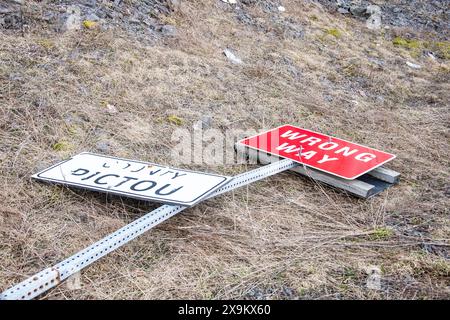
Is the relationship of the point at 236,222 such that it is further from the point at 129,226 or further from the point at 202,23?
the point at 202,23

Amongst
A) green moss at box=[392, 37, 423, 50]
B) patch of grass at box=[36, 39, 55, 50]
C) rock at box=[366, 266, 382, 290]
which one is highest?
patch of grass at box=[36, 39, 55, 50]

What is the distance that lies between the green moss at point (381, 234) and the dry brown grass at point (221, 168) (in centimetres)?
1

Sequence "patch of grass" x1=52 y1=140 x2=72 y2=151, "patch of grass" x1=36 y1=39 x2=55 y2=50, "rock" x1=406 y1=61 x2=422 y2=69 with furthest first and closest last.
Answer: "rock" x1=406 y1=61 x2=422 y2=69, "patch of grass" x1=36 y1=39 x2=55 y2=50, "patch of grass" x1=52 y1=140 x2=72 y2=151

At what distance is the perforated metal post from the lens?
190 centimetres

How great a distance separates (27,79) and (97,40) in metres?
1.02

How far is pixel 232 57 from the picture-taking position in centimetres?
538

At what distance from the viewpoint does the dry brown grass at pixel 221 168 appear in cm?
223

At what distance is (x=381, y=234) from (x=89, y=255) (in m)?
1.64

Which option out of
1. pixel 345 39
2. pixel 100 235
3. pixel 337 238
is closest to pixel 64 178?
pixel 100 235

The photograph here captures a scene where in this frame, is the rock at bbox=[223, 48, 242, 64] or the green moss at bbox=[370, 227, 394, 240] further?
the rock at bbox=[223, 48, 242, 64]

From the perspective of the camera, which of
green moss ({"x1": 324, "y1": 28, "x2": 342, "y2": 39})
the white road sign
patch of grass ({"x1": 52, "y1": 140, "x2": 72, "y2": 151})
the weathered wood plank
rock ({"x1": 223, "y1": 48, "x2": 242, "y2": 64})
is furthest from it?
green moss ({"x1": 324, "y1": 28, "x2": 342, "y2": 39})

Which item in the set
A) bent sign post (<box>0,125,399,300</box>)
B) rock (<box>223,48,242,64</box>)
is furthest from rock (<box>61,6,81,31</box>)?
bent sign post (<box>0,125,399,300</box>)

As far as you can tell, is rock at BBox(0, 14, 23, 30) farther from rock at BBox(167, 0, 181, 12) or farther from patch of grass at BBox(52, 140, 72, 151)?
rock at BBox(167, 0, 181, 12)

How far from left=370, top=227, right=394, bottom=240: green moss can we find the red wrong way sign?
50 cm
